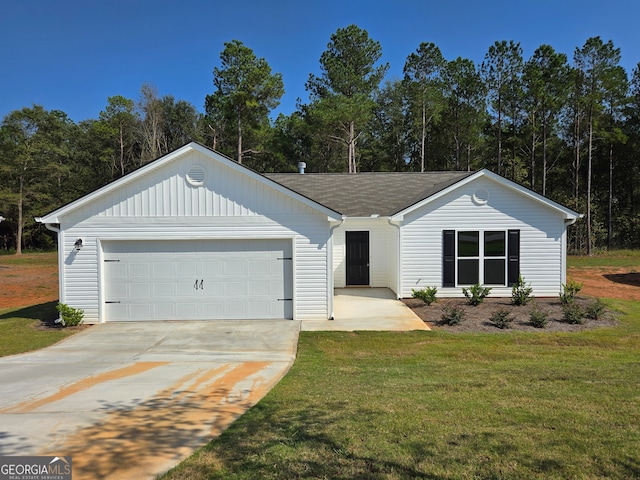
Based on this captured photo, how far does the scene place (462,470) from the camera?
3.27 m

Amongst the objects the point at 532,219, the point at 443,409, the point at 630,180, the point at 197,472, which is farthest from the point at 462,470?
the point at 630,180

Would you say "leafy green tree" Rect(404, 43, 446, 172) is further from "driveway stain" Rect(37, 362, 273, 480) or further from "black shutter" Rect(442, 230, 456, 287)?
"driveway stain" Rect(37, 362, 273, 480)

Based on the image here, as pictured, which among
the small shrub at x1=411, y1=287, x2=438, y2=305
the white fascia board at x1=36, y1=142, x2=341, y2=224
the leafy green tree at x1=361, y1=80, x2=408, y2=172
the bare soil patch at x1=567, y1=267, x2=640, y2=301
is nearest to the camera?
the white fascia board at x1=36, y1=142, x2=341, y2=224

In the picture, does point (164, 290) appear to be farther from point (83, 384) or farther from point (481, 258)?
point (481, 258)

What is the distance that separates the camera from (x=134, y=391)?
556 cm

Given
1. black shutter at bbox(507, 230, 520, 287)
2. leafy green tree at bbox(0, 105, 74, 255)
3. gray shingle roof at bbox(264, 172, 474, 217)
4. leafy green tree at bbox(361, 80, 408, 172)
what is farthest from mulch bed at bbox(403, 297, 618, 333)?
leafy green tree at bbox(0, 105, 74, 255)

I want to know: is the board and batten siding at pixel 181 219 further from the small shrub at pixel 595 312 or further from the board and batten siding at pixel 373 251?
the small shrub at pixel 595 312

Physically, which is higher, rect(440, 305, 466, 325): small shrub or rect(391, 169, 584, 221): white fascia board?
rect(391, 169, 584, 221): white fascia board

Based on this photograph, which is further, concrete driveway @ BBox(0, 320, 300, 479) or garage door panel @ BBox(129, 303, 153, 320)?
garage door panel @ BBox(129, 303, 153, 320)

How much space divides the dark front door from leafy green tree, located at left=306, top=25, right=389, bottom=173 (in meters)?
20.0

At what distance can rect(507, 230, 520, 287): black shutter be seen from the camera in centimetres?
1305

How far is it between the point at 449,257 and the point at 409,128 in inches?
1171

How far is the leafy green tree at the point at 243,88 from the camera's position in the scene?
35.0 metres

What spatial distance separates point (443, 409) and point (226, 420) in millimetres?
2392
